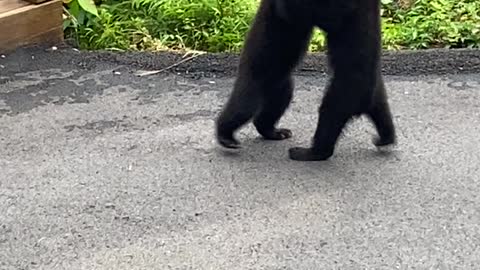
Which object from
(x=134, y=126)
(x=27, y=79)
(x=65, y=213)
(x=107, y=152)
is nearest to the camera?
(x=65, y=213)

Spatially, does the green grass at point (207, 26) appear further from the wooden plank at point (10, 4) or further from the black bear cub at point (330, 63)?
the black bear cub at point (330, 63)

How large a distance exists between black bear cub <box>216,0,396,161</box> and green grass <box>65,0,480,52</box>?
134 cm

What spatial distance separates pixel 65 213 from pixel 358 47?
1181 mm

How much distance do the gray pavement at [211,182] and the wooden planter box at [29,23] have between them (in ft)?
0.85

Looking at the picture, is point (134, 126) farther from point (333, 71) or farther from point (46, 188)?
point (333, 71)

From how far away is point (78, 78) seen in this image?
4.77 m

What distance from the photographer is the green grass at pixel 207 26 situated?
532 centimetres

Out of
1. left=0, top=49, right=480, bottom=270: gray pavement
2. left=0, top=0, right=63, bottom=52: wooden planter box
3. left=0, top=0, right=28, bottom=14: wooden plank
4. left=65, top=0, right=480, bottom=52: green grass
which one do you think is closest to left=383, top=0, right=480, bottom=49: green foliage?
left=65, top=0, right=480, bottom=52: green grass

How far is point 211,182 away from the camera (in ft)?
12.2

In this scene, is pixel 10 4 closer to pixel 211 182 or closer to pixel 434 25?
pixel 211 182

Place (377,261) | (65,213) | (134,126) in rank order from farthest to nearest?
(134,126) → (65,213) → (377,261)

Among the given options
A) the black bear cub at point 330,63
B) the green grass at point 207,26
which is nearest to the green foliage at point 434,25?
the green grass at point 207,26

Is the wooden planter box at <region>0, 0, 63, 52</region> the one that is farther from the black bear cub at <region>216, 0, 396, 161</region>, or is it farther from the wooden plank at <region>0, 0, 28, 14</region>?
the black bear cub at <region>216, 0, 396, 161</region>

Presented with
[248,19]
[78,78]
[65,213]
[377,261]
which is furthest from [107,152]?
[248,19]
